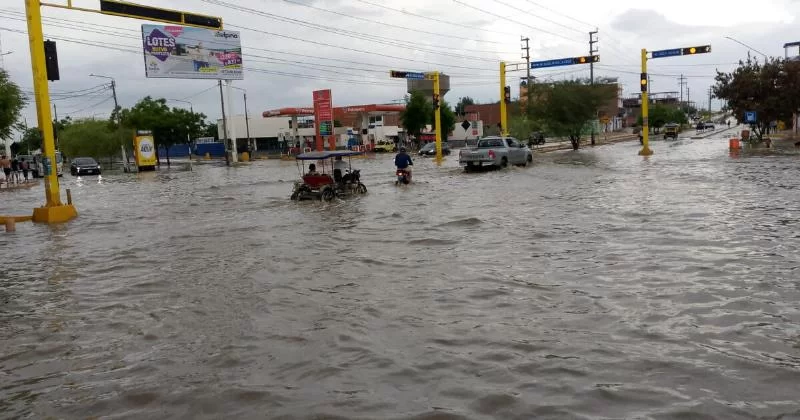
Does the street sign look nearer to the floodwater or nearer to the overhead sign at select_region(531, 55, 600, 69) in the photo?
→ the overhead sign at select_region(531, 55, 600, 69)

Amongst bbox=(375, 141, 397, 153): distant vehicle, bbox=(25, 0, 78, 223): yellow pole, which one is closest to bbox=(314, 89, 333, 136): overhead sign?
bbox=(375, 141, 397, 153): distant vehicle

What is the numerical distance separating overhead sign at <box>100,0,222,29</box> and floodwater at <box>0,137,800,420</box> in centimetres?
629

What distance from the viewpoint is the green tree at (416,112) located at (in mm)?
77500

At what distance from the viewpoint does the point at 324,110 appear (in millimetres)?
57688

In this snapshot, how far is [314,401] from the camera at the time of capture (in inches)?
197

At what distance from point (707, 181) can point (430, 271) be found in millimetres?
15849

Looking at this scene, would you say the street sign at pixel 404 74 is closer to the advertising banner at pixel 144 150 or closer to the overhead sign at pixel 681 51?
the overhead sign at pixel 681 51

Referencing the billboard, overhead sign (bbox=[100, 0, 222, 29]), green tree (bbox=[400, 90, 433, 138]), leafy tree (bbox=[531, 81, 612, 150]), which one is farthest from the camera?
green tree (bbox=[400, 90, 433, 138])

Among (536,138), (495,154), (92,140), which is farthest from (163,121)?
(495,154)

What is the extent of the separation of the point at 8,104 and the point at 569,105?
39774 mm

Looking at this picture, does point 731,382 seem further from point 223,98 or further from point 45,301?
point 223,98

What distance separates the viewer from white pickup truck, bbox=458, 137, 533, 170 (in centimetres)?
3117

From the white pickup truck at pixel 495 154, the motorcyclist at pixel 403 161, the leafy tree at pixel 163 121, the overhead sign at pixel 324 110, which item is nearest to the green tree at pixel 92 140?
the leafy tree at pixel 163 121

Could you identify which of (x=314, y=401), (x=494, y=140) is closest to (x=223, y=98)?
(x=494, y=140)
